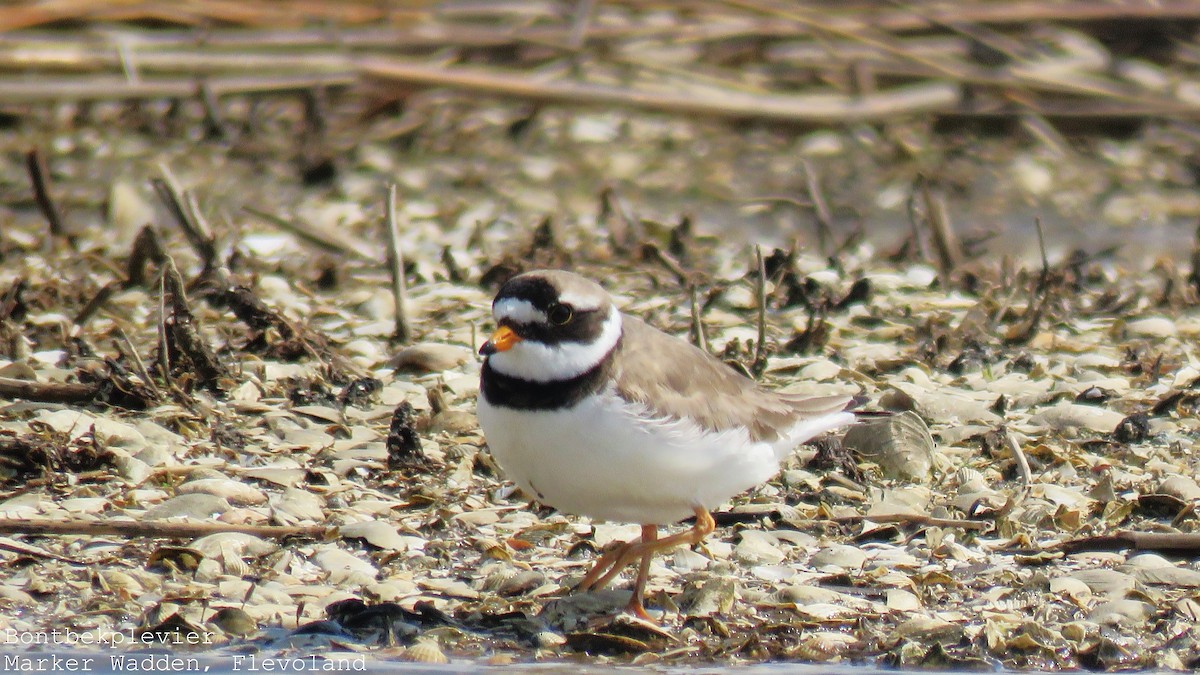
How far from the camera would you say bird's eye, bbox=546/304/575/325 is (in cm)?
397

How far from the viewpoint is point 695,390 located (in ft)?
14.0

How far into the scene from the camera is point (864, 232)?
814 centimetres

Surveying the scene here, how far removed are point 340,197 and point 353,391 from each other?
3321 millimetres

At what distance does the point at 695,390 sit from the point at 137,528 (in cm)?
154

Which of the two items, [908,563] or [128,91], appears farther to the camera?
[128,91]

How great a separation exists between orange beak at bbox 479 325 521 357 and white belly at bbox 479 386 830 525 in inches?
6.0

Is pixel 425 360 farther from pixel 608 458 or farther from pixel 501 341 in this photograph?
pixel 608 458

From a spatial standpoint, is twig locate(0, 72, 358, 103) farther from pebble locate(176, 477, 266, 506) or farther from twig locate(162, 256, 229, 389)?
pebble locate(176, 477, 266, 506)

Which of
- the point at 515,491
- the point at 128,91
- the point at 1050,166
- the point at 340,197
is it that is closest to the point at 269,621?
the point at 515,491

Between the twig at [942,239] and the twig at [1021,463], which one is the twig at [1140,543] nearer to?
the twig at [1021,463]

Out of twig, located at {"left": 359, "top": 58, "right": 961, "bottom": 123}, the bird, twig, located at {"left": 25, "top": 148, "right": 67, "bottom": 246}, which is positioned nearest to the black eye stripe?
the bird

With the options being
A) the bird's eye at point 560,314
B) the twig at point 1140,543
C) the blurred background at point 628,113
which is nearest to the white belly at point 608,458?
the bird's eye at point 560,314

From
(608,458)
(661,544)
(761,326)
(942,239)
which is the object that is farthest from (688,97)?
(608,458)

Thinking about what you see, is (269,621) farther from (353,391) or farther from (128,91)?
(128,91)
